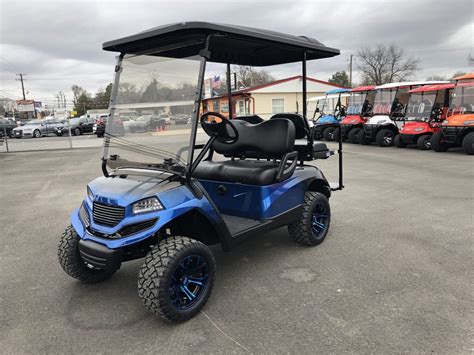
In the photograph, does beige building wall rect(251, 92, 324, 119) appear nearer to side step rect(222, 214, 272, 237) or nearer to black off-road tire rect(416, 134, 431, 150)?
black off-road tire rect(416, 134, 431, 150)

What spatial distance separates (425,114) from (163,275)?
13.1 meters

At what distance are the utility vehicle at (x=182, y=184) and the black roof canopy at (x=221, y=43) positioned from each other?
11mm

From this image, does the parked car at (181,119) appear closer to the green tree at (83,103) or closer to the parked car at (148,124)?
the parked car at (148,124)

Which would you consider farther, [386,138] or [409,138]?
[386,138]

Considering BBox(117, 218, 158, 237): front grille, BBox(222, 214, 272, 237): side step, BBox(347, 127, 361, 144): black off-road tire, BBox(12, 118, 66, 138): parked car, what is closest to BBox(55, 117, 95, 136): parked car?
BBox(12, 118, 66, 138): parked car

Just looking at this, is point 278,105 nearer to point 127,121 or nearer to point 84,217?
point 127,121

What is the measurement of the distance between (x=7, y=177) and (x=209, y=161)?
24.5ft

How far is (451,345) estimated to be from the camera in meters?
2.39

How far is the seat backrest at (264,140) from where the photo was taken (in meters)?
3.70

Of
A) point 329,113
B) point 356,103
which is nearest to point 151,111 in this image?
point 356,103

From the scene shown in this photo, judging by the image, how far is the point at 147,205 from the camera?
269 centimetres

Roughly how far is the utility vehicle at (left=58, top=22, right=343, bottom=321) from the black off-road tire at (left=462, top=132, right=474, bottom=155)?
855 cm

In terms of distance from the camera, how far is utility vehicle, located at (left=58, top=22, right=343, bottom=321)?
8.77 feet

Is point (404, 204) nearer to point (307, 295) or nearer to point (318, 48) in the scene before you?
point (318, 48)
